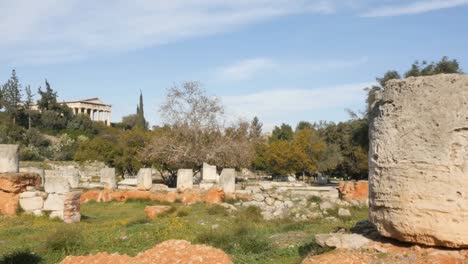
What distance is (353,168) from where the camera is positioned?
124 feet

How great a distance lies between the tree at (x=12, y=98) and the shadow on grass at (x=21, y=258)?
55527 mm

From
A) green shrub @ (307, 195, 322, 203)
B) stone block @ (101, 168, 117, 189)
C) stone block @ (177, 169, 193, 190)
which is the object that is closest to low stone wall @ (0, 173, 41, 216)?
green shrub @ (307, 195, 322, 203)

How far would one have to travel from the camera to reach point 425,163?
17.7 ft

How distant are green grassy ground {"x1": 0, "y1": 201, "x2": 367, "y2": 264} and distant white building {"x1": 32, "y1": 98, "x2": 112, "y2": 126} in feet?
255

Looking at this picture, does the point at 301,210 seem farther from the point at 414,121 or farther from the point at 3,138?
the point at 3,138

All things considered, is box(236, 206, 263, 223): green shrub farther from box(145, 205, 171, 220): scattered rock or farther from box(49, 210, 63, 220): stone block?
box(49, 210, 63, 220): stone block

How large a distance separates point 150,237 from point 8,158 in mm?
6843

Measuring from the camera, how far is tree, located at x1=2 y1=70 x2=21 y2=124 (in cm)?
5980

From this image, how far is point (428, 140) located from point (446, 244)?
117 centimetres

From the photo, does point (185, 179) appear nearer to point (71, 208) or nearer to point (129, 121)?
point (71, 208)

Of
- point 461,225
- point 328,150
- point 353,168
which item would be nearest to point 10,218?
point 461,225

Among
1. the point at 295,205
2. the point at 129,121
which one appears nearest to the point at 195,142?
the point at 295,205

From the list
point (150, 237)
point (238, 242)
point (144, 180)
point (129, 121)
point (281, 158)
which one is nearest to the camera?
point (238, 242)

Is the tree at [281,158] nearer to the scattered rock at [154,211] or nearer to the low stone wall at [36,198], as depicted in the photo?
the scattered rock at [154,211]
